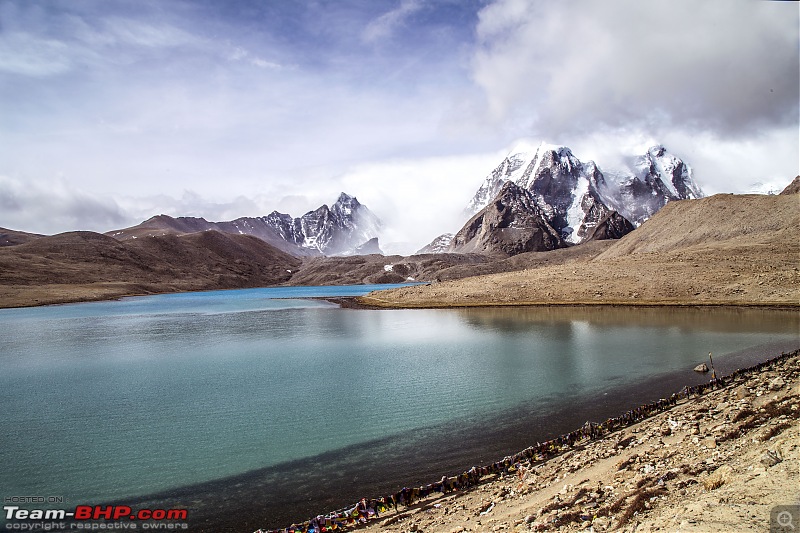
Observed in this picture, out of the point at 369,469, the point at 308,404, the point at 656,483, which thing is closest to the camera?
the point at 656,483

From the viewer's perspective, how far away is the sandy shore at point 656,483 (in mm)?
10117

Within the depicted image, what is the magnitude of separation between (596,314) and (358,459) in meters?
60.2

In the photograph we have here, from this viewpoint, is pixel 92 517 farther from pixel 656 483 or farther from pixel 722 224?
pixel 722 224

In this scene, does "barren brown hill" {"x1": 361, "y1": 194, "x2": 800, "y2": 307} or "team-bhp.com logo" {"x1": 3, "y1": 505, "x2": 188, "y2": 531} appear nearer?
"team-bhp.com logo" {"x1": 3, "y1": 505, "x2": 188, "y2": 531}

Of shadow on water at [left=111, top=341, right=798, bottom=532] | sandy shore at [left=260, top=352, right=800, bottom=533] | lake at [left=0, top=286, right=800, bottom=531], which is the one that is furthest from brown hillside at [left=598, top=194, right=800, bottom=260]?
sandy shore at [left=260, top=352, right=800, bottom=533]

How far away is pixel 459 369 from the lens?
35688mm

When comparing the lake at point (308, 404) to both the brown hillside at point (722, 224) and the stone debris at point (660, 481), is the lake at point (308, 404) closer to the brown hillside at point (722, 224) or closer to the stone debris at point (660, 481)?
the stone debris at point (660, 481)

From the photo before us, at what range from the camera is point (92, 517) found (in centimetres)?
1596

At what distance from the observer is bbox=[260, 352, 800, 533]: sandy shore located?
10117 millimetres
